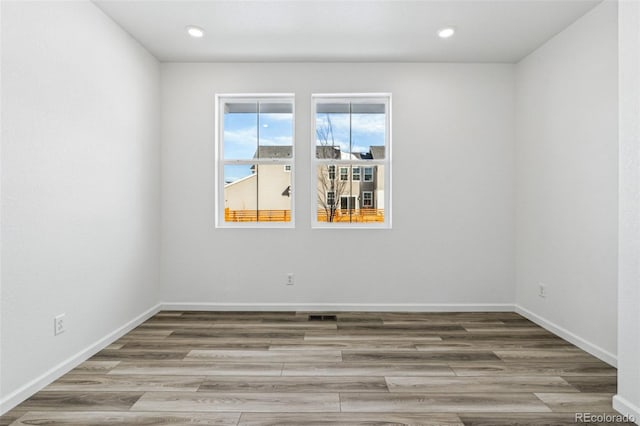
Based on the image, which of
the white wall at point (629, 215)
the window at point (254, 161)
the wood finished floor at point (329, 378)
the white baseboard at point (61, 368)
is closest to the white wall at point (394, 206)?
the window at point (254, 161)

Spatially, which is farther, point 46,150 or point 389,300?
point 389,300

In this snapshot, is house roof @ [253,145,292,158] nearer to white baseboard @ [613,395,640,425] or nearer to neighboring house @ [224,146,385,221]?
neighboring house @ [224,146,385,221]

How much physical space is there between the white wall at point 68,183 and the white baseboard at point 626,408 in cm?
333

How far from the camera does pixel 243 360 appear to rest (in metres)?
2.77

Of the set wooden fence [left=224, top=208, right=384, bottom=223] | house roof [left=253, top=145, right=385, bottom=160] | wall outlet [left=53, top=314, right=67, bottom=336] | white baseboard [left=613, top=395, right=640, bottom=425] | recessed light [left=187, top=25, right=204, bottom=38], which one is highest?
recessed light [left=187, top=25, right=204, bottom=38]

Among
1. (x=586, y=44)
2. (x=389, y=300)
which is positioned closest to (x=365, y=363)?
(x=389, y=300)

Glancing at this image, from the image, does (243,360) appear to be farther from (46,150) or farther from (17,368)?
(46,150)

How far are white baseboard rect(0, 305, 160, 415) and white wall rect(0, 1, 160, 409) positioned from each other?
0.04 ft

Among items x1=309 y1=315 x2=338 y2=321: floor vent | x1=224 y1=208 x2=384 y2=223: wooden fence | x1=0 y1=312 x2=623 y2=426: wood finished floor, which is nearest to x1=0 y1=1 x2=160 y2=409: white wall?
x1=0 y1=312 x2=623 y2=426: wood finished floor

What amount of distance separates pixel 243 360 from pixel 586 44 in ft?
11.8

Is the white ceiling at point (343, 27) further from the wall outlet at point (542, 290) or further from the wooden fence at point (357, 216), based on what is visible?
the wall outlet at point (542, 290)

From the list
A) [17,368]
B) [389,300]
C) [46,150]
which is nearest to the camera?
[17,368]

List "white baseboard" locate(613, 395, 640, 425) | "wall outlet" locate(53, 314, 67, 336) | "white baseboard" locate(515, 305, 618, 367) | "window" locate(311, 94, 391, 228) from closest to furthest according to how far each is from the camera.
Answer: "white baseboard" locate(613, 395, 640, 425)
"wall outlet" locate(53, 314, 67, 336)
"white baseboard" locate(515, 305, 618, 367)
"window" locate(311, 94, 391, 228)

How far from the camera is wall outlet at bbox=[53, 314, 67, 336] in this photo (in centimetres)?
245
